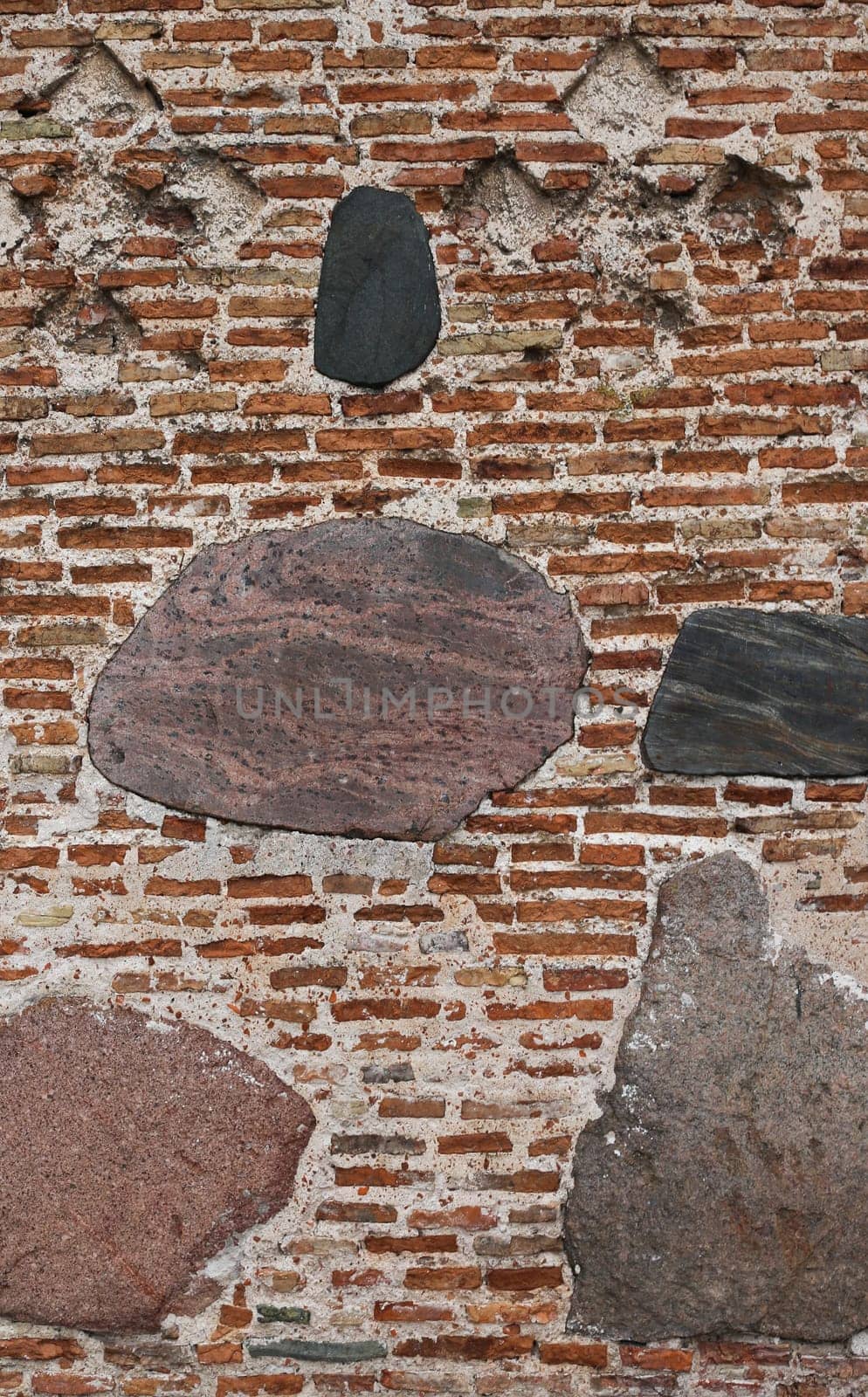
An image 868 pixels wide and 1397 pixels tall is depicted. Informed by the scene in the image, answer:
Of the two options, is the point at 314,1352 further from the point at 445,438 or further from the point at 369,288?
the point at 369,288

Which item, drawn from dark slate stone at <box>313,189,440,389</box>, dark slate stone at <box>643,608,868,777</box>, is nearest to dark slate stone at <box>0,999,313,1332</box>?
dark slate stone at <box>643,608,868,777</box>

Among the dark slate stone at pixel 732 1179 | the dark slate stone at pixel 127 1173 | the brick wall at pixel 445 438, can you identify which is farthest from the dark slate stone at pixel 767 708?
the dark slate stone at pixel 127 1173

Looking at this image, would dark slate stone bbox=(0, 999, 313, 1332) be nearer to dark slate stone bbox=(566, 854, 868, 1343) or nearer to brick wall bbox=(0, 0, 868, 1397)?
brick wall bbox=(0, 0, 868, 1397)

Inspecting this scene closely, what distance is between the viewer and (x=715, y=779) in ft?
7.80

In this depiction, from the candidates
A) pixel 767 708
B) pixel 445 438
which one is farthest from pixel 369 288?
pixel 767 708

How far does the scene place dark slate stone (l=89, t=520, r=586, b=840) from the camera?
7.73ft

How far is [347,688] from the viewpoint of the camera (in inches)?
93.0

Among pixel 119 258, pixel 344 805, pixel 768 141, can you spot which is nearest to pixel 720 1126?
pixel 344 805

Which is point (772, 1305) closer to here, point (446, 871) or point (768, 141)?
point (446, 871)

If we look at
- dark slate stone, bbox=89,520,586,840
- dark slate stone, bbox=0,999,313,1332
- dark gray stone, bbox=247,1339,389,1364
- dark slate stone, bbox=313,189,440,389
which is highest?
Answer: dark slate stone, bbox=313,189,440,389

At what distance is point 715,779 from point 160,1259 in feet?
4.87

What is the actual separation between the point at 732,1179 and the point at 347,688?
1.25 metres

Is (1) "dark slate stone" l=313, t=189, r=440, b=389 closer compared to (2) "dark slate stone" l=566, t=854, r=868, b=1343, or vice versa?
(2) "dark slate stone" l=566, t=854, r=868, b=1343

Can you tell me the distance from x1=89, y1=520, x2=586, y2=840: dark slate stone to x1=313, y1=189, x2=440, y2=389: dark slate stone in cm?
37
